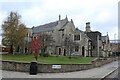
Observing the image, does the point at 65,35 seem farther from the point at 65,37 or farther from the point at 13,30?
the point at 13,30

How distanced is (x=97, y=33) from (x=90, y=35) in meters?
2.44

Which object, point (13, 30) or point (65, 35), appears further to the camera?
point (65, 35)

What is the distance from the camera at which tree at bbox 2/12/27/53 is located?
6153 centimetres

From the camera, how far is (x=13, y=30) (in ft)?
A: 203

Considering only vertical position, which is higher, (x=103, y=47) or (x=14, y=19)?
(x=14, y=19)

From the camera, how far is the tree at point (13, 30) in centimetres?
6153

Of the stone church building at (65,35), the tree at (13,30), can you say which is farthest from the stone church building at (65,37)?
the tree at (13,30)

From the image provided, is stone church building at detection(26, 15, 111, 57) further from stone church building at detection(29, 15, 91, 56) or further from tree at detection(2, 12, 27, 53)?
tree at detection(2, 12, 27, 53)

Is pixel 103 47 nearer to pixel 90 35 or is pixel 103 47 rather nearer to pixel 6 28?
pixel 90 35

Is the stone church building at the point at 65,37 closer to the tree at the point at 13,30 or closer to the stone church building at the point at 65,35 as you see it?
the stone church building at the point at 65,35

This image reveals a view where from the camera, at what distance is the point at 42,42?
63.2m

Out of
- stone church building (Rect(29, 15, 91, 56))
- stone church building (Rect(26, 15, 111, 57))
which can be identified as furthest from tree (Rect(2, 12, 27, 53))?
stone church building (Rect(29, 15, 91, 56))

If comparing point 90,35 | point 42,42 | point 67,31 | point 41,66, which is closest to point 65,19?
point 67,31

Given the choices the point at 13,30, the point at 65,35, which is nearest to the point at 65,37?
the point at 65,35
